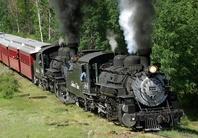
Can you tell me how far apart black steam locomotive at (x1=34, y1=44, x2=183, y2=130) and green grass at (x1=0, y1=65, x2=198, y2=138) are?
0.50 metres

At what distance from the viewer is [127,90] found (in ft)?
56.9

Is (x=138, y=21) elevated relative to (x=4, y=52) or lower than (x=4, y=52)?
lower

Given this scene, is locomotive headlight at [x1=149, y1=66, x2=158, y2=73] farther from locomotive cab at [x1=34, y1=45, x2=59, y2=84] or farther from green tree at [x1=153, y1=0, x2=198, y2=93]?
locomotive cab at [x1=34, y1=45, x2=59, y2=84]

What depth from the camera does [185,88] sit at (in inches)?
1060

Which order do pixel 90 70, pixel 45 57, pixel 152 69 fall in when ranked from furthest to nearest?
pixel 45 57, pixel 90 70, pixel 152 69

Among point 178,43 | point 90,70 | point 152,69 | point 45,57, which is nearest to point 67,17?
point 45,57

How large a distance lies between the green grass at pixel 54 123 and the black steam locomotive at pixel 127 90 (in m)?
0.50

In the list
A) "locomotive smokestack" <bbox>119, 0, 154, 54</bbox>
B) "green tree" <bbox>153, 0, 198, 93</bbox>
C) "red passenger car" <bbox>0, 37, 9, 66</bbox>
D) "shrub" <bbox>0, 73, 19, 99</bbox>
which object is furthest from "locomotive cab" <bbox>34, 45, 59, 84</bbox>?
"red passenger car" <bbox>0, 37, 9, 66</bbox>

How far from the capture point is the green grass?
16.5 m

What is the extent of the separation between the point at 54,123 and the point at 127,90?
3.49 meters

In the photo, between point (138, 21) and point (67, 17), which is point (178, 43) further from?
point (138, 21)

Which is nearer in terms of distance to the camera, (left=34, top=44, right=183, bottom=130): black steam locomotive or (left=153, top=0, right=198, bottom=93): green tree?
(left=34, top=44, right=183, bottom=130): black steam locomotive

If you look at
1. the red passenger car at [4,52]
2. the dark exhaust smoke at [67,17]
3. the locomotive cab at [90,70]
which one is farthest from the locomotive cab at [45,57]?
the red passenger car at [4,52]

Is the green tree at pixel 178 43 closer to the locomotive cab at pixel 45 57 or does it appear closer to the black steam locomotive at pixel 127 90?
the locomotive cab at pixel 45 57
